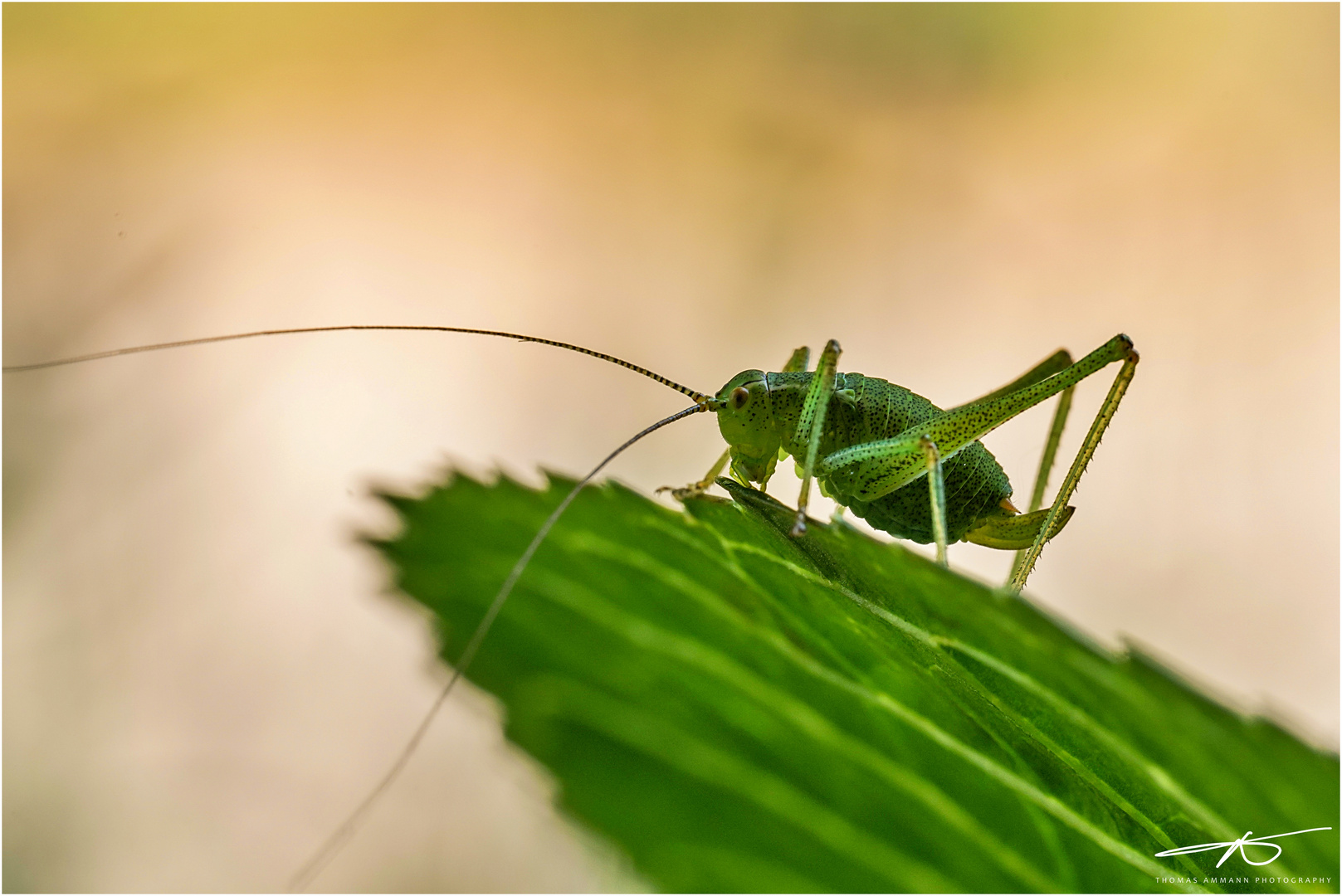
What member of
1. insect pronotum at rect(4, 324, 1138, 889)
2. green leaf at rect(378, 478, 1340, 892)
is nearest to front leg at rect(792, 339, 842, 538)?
insect pronotum at rect(4, 324, 1138, 889)

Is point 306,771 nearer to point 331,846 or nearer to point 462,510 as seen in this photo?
point 331,846
